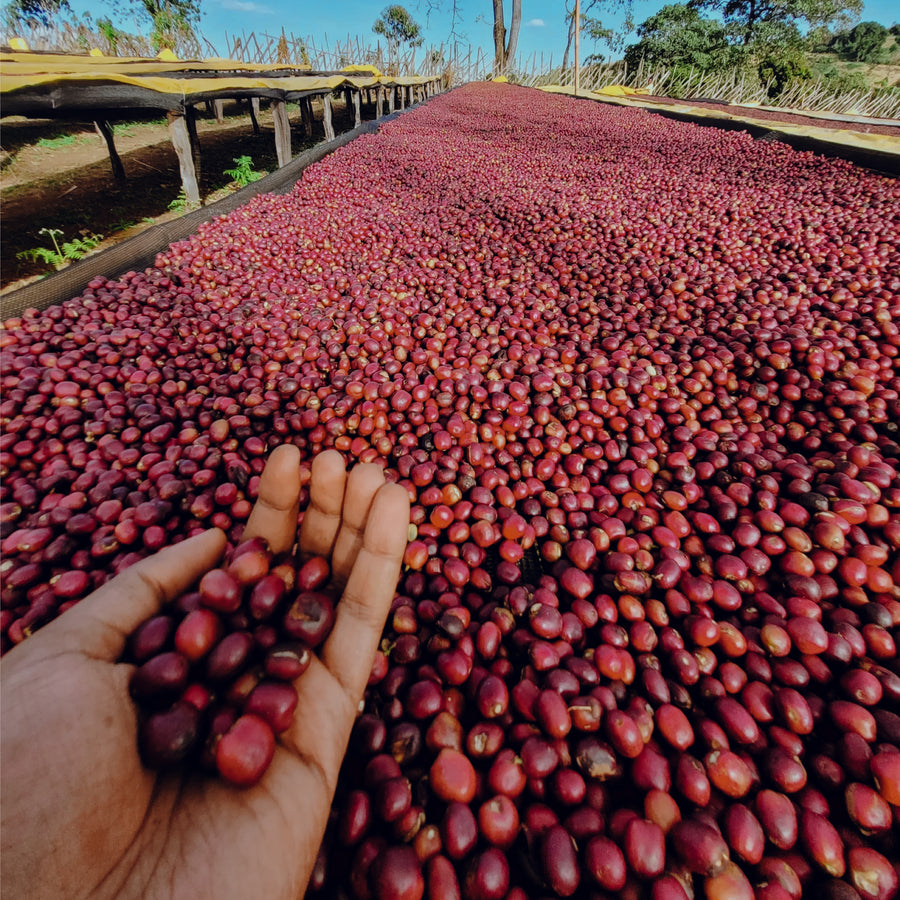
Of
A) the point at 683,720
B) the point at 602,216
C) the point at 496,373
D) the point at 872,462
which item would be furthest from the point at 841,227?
the point at 683,720

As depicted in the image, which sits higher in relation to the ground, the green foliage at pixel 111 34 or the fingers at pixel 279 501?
the green foliage at pixel 111 34

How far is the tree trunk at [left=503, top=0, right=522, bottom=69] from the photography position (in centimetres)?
3544

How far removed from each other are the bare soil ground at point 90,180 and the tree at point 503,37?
2851 centimetres

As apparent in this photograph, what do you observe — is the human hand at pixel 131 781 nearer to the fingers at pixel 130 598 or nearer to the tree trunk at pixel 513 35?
the fingers at pixel 130 598

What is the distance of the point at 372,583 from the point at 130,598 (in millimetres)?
857

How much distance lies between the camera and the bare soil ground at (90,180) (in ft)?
24.5

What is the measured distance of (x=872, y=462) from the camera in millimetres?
2713

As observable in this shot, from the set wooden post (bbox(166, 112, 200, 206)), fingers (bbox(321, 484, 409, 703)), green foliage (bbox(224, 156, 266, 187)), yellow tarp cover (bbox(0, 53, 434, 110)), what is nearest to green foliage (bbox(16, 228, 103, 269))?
wooden post (bbox(166, 112, 200, 206))

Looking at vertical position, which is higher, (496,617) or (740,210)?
(740,210)

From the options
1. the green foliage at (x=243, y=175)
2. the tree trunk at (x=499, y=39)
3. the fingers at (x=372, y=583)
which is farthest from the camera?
the tree trunk at (x=499, y=39)

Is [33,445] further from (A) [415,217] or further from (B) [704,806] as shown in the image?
(A) [415,217]

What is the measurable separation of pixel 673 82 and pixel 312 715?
41425 millimetres

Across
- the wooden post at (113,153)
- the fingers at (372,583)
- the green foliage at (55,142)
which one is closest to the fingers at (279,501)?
the fingers at (372,583)

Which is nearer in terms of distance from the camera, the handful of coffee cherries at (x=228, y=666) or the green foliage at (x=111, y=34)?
the handful of coffee cherries at (x=228, y=666)
